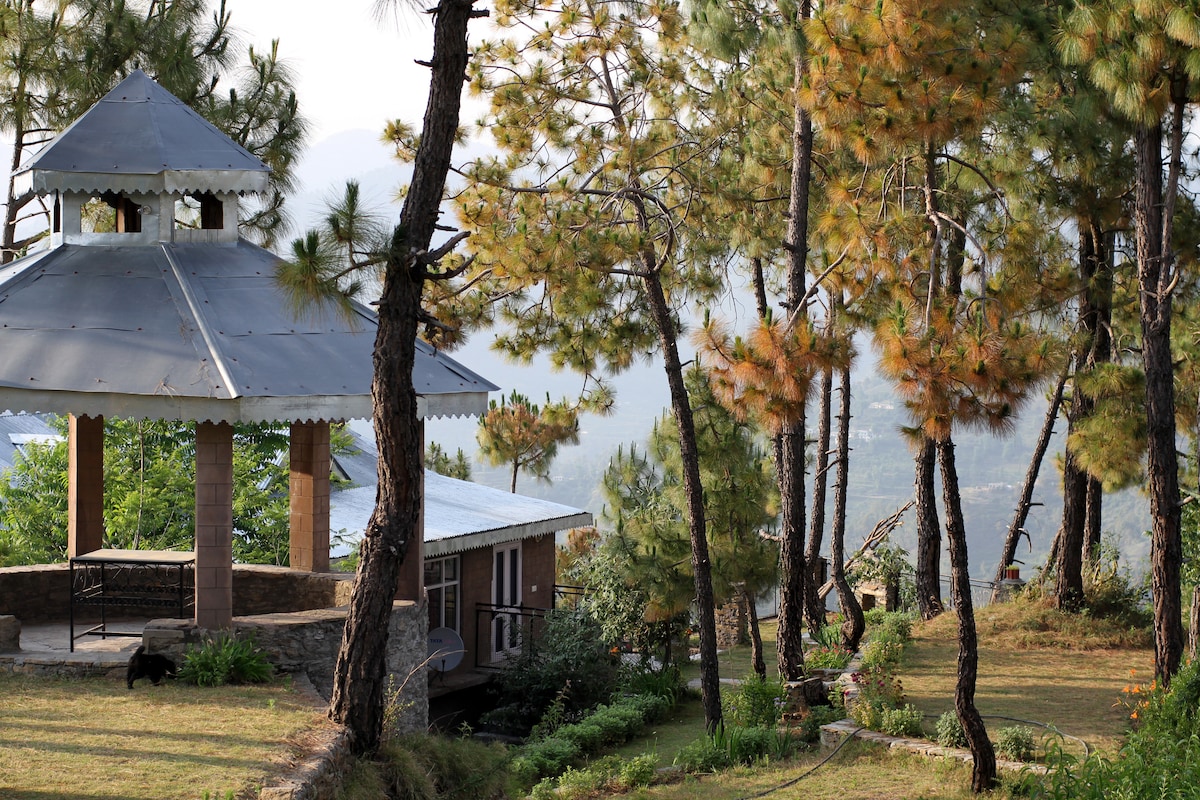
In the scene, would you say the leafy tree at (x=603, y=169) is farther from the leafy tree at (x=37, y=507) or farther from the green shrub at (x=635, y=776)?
the leafy tree at (x=37, y=507)

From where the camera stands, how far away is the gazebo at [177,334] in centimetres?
923

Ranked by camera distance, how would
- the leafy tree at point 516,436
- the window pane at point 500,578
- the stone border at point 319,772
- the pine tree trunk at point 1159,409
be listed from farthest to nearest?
the leafy tree at point 516,436 < the window pane at point 500,578 < the pine tree trunk at point 1159,409 < the stone border at point 319,772

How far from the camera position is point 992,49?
1062 centimetres

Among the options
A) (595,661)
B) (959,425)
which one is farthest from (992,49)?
(595,661)

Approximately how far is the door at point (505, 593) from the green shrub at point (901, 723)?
9279mm

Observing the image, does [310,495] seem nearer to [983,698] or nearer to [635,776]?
[635,776]

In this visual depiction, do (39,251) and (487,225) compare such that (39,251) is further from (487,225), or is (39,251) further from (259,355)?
(487,225)

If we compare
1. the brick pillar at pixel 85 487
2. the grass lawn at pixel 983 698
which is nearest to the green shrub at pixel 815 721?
the grass lawn at pixel 983 698

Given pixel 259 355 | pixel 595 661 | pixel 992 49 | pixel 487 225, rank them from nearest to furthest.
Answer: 1. pixel 259 355
2. pixel 992 49
3. pixel 487 225
4. pixel 595 661

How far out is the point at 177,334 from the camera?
386 inches

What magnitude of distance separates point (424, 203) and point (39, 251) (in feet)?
17.2

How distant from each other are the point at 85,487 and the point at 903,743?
8306mm

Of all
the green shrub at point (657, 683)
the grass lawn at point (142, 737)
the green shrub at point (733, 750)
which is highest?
the grass lawn at point (142, 737)

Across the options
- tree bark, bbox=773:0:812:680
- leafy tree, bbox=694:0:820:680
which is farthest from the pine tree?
leafy tree, bbox=694:0:820:680
